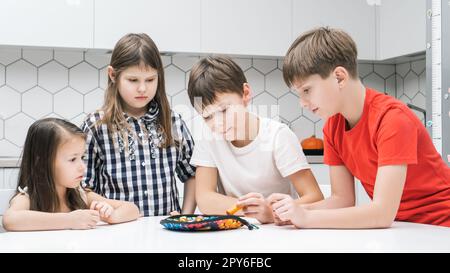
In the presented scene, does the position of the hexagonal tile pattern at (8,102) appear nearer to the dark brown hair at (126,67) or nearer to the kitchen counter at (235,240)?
the dark brown hair at (126,67)

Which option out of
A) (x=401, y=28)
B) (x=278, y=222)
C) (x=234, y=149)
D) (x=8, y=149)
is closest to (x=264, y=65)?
(x=401, y=28)

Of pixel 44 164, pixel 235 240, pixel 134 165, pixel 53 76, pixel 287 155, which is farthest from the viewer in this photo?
pixel 53 76

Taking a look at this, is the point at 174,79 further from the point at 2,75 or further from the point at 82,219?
the point at 82,219

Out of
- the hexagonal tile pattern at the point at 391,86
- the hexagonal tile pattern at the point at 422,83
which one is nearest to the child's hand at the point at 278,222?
the hexagonal tile pattern at the point at 422,83

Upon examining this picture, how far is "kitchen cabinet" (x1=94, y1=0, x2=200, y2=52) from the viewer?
2.75 meters

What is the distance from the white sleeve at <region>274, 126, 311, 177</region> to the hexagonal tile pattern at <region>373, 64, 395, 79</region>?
2.10m

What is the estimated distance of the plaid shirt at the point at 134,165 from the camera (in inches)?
61.6

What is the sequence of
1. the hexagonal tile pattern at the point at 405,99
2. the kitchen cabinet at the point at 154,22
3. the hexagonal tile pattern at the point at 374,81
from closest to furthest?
the kitchen cabinet at the point at 154,22
the hexagonal tile pattern at the point at 405,99
the hexagonal tile pattern at the point at 374,81

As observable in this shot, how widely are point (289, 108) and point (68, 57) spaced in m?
1.26

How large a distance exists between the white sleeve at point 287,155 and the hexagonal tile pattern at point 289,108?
175cm

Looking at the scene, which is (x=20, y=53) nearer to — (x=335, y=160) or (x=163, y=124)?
(x=163, y=124)

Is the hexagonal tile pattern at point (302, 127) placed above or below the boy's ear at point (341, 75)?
below

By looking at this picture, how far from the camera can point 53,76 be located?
2932mm
